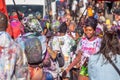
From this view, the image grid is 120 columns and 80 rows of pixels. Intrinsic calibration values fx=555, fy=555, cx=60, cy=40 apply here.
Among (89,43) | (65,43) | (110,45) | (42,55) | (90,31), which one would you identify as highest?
(110,45)

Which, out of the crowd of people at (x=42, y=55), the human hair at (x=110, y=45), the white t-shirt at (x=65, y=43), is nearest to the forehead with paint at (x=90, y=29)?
the crowd of people at (x=42, y=55)

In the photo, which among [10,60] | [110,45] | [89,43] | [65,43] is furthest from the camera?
[65,43]

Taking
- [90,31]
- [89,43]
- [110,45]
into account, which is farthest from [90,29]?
[110,45]

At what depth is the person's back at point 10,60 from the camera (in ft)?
20.9

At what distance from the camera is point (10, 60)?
6.37m

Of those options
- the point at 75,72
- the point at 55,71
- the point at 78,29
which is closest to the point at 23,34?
the point at 55,71

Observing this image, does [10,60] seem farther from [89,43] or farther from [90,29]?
[89,43]

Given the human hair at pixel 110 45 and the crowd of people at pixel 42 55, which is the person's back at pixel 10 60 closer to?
the crowd of people at pixel 42 55

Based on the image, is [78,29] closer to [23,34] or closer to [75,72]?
[75,72]

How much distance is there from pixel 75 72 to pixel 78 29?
4.53 m

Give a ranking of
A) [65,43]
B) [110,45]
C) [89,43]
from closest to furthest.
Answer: [110,45] < [89,43] < [65,43]

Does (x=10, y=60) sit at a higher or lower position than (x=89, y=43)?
higher

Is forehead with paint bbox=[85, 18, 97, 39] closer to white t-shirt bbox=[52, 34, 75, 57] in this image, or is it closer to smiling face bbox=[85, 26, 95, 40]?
smiling face bbox=[85, 26, 95, 40]

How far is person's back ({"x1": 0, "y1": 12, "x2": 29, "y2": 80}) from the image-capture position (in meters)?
6.37
